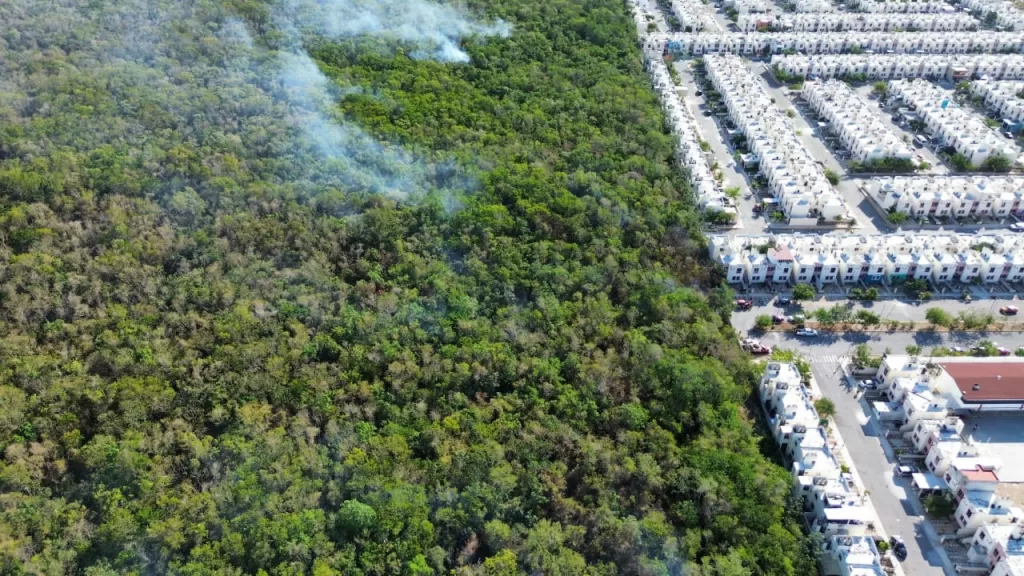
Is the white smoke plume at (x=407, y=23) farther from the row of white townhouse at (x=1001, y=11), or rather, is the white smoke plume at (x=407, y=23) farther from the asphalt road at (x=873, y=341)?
the row of white townhouse at (x=1001, y=11)

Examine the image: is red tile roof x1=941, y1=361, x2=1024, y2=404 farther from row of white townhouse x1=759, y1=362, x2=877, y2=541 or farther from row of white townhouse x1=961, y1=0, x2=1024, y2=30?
row of white townhouse x1=961, y1=0, x2=1024, y2=30

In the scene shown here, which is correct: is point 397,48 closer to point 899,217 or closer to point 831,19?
point 899,217

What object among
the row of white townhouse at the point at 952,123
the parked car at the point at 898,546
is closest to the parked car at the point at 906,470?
the parked car at the point at 898,546

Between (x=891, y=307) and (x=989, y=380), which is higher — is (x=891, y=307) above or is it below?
below

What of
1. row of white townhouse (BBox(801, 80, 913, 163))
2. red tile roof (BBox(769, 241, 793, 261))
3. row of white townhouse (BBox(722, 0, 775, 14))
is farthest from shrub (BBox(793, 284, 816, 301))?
row of white townhouse (BBox(722, 0, 775, 14))

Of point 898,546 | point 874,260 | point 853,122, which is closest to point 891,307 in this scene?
point 874,260

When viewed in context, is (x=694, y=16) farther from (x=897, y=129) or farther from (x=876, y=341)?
(x=876, y=341)

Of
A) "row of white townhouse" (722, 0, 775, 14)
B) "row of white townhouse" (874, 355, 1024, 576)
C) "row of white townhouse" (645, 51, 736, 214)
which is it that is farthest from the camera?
"row of white townhouse" (722, 0, 775, 14)
